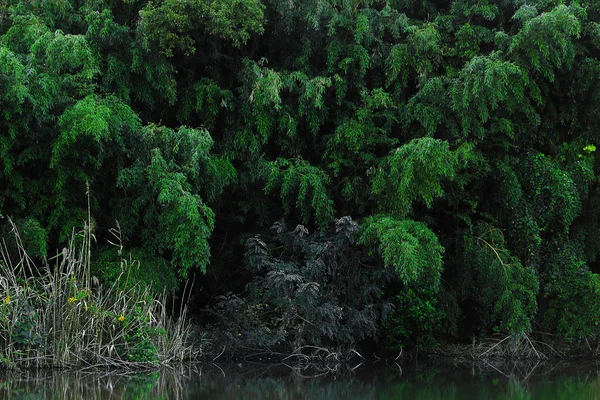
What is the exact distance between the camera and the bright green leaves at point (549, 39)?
380 inches

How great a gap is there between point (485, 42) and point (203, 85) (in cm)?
363

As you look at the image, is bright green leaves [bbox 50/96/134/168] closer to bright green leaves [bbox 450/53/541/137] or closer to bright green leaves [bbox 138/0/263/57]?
bright green leaves [bbox 138/0/263/57]

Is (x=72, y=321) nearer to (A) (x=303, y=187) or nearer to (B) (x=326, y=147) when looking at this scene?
(A) (x=303, y=187)

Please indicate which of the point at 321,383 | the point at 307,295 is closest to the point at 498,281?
the point at 307,295

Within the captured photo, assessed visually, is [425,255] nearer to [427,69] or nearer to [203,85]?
[427,69]

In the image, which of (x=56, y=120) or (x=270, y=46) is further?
(x=270, y=46)

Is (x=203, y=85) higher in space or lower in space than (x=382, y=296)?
higher

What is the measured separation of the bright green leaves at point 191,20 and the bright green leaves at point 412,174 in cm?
221

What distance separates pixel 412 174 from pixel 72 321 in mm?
4022

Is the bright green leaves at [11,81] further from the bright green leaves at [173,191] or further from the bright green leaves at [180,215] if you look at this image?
the bright green leaves at [180,215]

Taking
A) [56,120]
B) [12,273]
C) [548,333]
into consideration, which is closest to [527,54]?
[548,333]

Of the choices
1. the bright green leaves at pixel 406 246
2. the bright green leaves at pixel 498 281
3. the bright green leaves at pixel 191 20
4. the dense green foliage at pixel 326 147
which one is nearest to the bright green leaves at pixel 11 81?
the dense green foliage at pixel 326 147

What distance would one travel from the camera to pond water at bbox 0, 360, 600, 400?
7.49 meters

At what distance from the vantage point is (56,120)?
9.00 m
